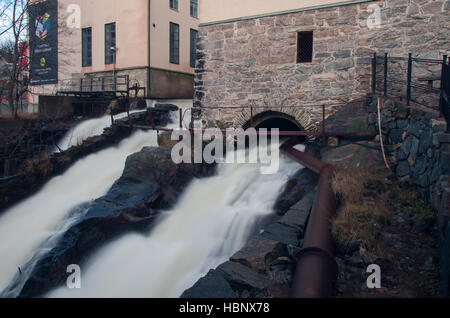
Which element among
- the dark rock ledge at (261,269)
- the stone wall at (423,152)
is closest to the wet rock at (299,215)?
the dark rock ledge at (261,269)

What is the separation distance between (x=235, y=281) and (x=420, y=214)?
105 inches

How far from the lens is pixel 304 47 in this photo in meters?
10.5

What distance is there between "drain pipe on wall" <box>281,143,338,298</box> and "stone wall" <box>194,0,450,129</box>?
517cm

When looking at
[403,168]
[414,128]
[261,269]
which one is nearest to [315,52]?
[414,128]

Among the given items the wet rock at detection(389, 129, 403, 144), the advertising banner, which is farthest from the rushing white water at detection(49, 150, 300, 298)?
the advertising banner

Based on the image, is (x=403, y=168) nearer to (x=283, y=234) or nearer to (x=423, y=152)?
(x=423, y=152)

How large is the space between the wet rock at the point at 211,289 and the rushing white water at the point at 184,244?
3.38 ft

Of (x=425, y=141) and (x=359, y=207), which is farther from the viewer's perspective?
(x=425, y=141)

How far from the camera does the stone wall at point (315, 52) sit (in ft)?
29.3

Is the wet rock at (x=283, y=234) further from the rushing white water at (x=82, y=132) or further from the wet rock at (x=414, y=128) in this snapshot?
the rushing white water at (x=82, y=132)

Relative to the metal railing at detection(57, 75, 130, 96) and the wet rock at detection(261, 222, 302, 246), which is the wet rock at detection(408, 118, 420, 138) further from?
the metal railing at detection(57, 75, 130, 96)

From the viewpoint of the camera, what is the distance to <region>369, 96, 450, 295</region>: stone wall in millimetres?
3828

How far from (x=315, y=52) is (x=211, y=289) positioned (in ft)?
25.4
